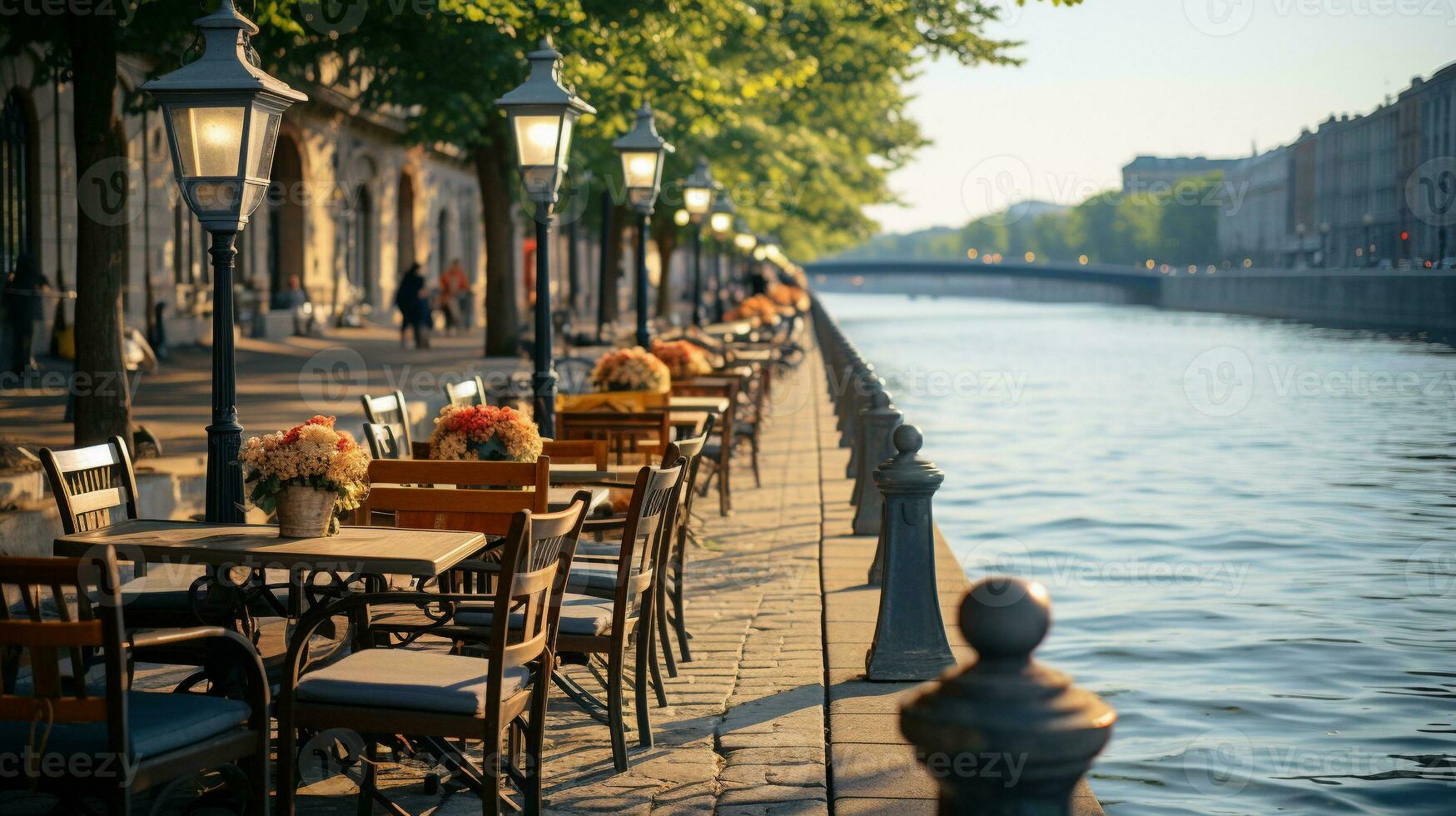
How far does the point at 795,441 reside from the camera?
19109 millimetres

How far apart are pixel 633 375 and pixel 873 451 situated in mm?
2157

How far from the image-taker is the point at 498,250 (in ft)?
75.0

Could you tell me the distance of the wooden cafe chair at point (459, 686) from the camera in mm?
4516

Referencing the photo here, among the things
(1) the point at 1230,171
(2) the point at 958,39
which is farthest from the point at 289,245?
(1) the point at 1230,171

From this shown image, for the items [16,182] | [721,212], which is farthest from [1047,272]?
[16,182]

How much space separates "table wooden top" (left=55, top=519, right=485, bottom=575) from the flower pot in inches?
1.2

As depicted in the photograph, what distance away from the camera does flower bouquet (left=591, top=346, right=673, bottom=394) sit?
39.8 feet

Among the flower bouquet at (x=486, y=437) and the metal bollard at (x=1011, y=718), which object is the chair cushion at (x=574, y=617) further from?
the metal bollard at (x=1011, y=718)

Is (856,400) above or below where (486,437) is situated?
below

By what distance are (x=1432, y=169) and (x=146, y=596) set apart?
84.3 meters

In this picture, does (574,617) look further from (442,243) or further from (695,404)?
(442,243)

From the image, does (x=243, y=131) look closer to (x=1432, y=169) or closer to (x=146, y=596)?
(x=146, y=596)

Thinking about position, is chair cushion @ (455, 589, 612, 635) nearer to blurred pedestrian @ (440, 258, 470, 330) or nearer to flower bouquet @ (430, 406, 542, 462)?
flower bouquet @ (430, 406, 542, 462)

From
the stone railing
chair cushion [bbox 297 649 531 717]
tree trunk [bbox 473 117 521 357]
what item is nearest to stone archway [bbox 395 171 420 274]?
tree trunk [bbox 473 117 521 357]
